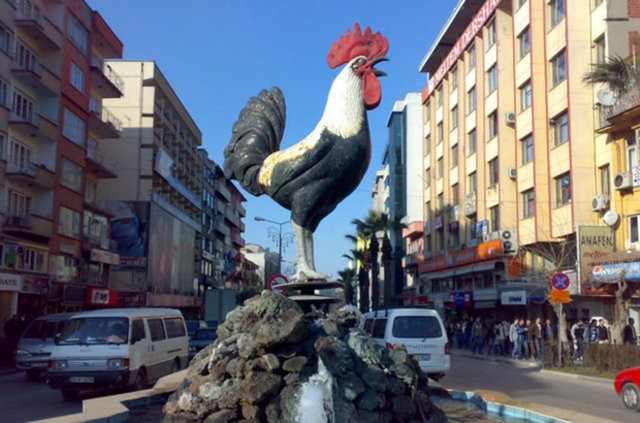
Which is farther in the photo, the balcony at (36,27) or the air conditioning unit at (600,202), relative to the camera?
the balcony at (36,27)

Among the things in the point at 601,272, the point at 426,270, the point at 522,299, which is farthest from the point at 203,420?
the point at 426,270

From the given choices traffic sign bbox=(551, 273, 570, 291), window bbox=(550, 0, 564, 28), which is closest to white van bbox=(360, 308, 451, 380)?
traffic sign bbox=(551, 273, 570, 291)

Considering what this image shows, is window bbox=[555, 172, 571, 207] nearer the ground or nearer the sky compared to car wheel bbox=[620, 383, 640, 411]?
nearer the sky

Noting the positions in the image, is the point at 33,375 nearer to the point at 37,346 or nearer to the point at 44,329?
the point at 37,346

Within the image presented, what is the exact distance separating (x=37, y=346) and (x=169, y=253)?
33.3m

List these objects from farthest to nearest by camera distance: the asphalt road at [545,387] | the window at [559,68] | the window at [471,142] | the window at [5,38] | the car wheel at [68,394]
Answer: the window at [471,142] < the window at [559,68] < the window at [5,38] < the car wheel at [68,394] < the asphalt road at [545,387]

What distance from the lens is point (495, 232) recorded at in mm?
37375

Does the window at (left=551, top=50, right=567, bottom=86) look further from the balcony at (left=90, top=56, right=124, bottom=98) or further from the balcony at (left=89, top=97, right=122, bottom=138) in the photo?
the balcony at (left=89, top=97, right=122, bottom=138)

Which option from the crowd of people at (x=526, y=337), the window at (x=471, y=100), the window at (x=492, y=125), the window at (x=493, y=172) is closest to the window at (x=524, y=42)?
the window at (x=492, y=125)

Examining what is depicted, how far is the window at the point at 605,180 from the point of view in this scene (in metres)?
28.1

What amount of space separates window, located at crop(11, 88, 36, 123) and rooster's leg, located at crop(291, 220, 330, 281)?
83.2ft

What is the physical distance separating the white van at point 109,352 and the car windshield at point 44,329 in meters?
5.72

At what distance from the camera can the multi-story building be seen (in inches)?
1793

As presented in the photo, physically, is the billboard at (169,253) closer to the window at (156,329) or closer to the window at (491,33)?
the window at (491,33)
